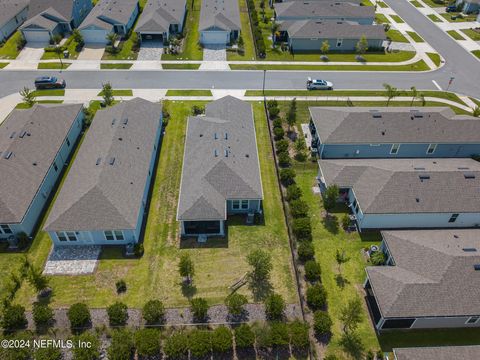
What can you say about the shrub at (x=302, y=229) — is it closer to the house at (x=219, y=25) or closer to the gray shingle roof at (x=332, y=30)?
the gray shingle roof at (x=332, y=30)

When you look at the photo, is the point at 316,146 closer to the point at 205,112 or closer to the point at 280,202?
the point at 280,202

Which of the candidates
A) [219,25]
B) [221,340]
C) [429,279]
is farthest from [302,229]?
[219,25]

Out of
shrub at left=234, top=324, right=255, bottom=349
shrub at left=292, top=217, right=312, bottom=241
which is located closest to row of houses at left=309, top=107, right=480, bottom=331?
shrub at left=292, top=217, right=312, bottom=241

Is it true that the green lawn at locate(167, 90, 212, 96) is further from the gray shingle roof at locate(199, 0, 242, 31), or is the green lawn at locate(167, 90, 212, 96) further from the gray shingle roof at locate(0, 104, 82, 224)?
the gray shingle roof at locate(199, 0, 242, 31)

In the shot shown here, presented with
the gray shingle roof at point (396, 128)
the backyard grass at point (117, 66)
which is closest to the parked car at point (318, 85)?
the gray shingle roof at point (396, 128)

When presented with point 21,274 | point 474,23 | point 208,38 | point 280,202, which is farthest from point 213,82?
point 474,23

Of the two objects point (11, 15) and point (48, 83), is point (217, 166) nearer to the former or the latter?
point (48, 83)
